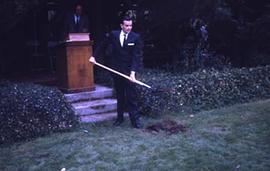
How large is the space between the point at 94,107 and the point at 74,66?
3.24ft

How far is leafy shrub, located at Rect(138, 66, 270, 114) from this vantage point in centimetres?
900

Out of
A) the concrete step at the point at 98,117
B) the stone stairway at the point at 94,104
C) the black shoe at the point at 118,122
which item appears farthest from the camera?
the stone stairway at the point at 94,104

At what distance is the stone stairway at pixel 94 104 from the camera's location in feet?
28.4

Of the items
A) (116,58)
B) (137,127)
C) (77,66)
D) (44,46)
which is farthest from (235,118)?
(44,46)

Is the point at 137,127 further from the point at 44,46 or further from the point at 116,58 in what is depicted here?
the point at 44,46

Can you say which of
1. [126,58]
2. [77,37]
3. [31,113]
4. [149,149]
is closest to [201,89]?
[126,58]

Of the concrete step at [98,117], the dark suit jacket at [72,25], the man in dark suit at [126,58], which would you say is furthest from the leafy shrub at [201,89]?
the dark suit jacket at [72,25]

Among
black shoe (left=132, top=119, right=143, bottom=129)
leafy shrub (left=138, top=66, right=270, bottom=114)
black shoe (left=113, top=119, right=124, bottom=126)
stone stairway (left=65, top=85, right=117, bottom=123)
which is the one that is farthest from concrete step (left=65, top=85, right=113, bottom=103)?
black shoe (left=132, top=119, right=143, bottom=129)

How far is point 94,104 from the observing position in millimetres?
9008

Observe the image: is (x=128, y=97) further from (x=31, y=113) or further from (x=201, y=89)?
(x=201, y=89)

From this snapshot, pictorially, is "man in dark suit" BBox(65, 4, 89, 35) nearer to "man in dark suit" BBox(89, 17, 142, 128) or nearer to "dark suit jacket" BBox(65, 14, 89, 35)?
"dark suit jacket" BBox(65, 14, 89, 35)

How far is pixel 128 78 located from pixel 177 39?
467 cm

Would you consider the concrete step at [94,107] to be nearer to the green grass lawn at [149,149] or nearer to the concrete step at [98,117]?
the concrete step at [98,117]

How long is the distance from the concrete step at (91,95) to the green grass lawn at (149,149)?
1.15 m
